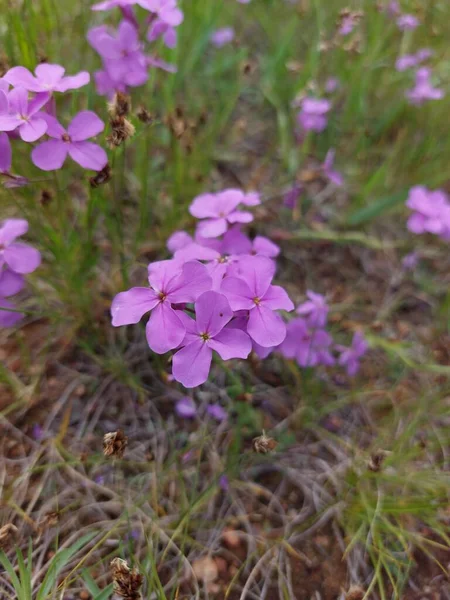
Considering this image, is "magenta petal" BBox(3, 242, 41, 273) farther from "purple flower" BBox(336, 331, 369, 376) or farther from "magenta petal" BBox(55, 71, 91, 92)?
"purple flower" BBox(336, 331, 369, 376)

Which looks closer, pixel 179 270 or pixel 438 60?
pixel 179 270

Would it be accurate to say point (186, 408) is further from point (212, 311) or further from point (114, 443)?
point (212, 311)

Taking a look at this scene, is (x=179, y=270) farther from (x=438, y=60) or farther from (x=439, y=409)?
(x=438, y=60)

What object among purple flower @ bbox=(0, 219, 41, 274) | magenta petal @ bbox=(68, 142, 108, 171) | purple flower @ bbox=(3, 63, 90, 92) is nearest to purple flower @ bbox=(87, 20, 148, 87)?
purple flower @ bbox=(3, 63, 90, 92)

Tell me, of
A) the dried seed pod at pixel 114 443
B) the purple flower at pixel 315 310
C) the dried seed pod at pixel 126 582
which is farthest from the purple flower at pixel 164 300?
the purple flower at pixel 315 310

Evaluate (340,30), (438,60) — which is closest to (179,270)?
(340,30)

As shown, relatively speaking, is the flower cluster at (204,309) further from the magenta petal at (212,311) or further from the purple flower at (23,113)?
the purple flower at (23,113)
